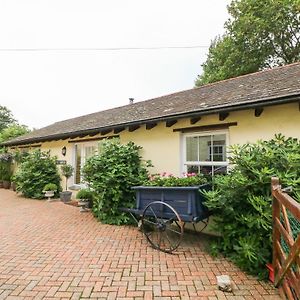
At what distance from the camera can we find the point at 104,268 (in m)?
3.79

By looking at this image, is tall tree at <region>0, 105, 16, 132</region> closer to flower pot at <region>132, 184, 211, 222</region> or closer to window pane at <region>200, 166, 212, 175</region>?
window pane at <region>200, 166, 212, 175</region>

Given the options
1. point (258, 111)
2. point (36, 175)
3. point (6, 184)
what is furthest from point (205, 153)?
point (6, 184)

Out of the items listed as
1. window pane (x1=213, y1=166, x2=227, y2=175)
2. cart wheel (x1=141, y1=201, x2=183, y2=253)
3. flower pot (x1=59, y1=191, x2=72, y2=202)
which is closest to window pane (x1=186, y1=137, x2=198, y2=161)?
window pane (x1=213, y1=166, x2=227, y2=175)

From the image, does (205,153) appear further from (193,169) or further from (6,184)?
(6,184)

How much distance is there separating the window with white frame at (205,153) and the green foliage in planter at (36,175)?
7050 mm

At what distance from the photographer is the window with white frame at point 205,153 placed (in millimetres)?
5590

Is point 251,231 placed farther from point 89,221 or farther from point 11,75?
point 11,75

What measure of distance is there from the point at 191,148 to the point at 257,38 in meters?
15.6

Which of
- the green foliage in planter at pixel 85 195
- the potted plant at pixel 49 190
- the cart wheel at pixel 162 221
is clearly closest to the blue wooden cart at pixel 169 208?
the cart wheel at pixel 162 221

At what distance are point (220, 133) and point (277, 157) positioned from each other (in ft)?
6.46

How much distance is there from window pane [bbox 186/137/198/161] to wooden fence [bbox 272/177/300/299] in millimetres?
2945

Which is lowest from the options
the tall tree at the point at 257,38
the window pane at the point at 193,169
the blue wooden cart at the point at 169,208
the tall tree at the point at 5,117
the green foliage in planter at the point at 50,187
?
the green foliage in planter at the point at 50,187

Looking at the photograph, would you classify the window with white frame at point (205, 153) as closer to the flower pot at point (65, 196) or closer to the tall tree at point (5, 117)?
the flower pot at point (65, 196)

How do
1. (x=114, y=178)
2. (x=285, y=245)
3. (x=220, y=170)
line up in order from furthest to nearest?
(x=114, y=178) → (x=220, y=170) → (x=285, y=245)
